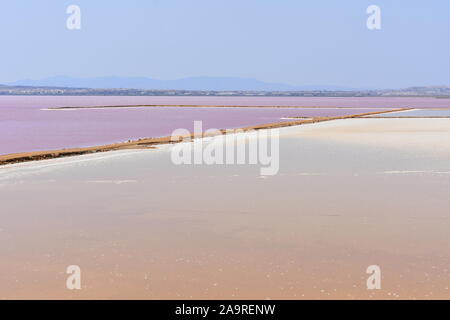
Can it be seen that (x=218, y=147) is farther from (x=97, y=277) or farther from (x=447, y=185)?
(x=97, y=277)

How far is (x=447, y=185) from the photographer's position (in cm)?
1255

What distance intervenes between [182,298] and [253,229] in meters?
2.92

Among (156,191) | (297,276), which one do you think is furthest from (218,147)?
(297,276)

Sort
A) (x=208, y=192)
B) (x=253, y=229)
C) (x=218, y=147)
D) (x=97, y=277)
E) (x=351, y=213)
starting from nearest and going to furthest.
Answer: (x=97, y=277), (x=253, y=229), (x=351, y=213), (x=208, y=192), (x=218, y=147)

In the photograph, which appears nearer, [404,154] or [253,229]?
[253,229]

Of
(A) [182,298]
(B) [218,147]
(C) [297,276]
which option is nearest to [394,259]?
(C) [297,276]

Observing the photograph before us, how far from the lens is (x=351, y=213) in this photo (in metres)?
9.81

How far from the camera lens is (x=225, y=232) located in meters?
8.59

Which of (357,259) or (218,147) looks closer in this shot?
(357,259)

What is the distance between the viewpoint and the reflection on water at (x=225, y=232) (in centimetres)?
638

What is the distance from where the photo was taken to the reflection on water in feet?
20.9
